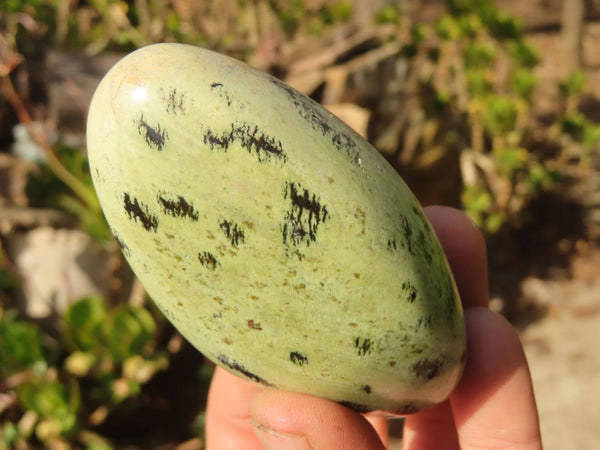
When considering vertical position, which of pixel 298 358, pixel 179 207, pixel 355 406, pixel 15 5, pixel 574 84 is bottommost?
pixel 574 84

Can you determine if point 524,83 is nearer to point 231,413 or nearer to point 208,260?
point 231,413

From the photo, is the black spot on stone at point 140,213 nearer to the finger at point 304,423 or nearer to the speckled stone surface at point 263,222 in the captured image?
the speckled stone surface at point 263,222

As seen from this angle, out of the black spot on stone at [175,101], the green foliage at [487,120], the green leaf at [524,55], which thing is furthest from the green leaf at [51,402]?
the green leaf at [524,55]

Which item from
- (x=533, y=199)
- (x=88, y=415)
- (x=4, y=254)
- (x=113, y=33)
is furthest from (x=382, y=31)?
(x=88, y=415)

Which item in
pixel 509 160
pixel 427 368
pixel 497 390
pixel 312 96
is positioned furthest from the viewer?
pixel 509 160

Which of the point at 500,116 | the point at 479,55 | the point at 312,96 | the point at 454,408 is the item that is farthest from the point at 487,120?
A: the point at 454,408

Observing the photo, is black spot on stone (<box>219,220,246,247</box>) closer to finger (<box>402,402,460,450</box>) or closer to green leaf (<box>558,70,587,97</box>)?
finger (<box>402,402,460,450</box>)

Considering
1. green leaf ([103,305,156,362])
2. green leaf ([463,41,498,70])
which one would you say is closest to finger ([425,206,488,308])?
green leaf ([103,305,156,362])
